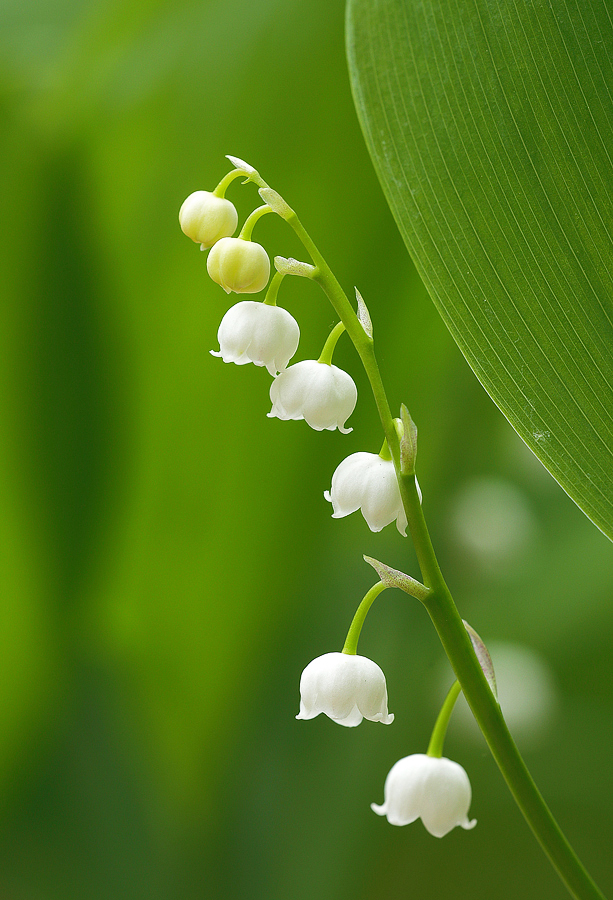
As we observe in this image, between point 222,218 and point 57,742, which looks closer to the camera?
point 222,218

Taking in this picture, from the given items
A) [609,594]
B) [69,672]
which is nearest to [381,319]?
[609,594]

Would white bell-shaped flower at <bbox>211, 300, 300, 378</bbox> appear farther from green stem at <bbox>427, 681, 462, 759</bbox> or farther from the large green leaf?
green stem at <bbox>427, 681, 462, 759</bbox>

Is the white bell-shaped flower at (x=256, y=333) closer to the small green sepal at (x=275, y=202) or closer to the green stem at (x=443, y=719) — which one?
the small green sepal at (x=275, y=202)

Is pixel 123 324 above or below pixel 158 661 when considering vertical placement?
above

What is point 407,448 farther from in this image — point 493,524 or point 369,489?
point 493,524

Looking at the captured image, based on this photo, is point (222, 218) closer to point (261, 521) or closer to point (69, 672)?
point (261, 521)

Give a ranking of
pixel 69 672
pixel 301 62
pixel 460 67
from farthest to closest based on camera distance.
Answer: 1. pixel 69 672
2. pixel 301 62
3. pixel 460 67
